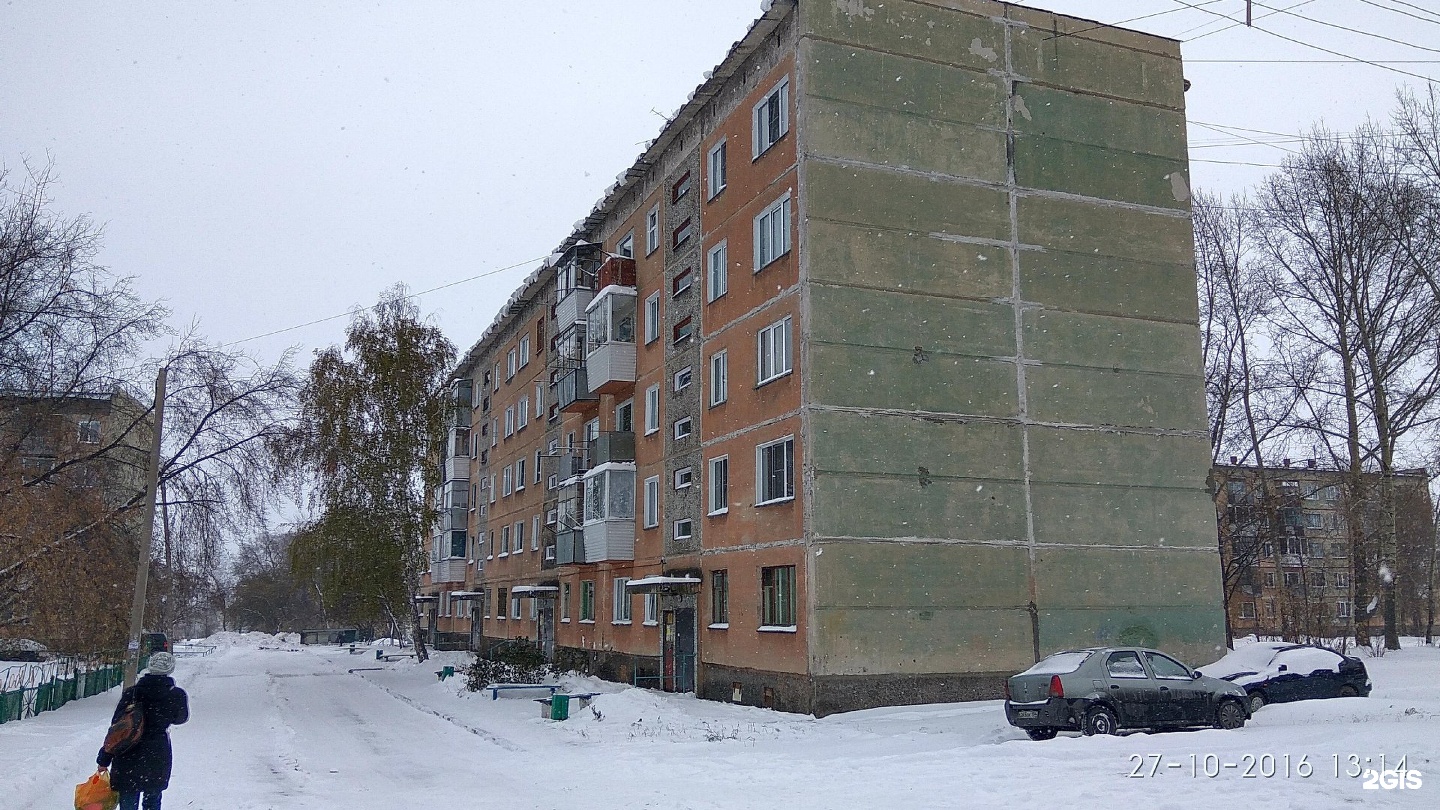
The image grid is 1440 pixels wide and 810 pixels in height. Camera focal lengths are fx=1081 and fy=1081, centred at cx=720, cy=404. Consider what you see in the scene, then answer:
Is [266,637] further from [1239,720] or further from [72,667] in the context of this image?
[1239,720]

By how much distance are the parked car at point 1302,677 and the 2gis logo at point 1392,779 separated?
34.6 ft

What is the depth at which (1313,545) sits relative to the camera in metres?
81.1

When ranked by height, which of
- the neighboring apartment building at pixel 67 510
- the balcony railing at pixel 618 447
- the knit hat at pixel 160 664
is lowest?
the knit hat at pixel 160 664

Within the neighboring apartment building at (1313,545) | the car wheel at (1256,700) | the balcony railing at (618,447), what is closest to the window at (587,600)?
the balcony railing at (618,447)

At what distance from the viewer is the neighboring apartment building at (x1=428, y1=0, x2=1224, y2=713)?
21.9 meters

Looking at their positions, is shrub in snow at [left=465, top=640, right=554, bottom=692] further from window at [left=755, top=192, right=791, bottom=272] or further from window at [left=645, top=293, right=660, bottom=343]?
window at [left=755, top=192, right=791, bottom=272]

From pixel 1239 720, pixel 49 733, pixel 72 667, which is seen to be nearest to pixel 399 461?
pixel 72 667

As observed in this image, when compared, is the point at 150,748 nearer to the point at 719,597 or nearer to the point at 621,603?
the point at 719,597

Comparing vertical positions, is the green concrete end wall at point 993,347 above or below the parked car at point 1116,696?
above

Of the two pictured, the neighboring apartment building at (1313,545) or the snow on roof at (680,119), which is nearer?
the snow on roof at (680,119)

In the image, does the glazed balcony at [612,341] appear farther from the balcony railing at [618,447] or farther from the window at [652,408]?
the balcony railing at [618,447]

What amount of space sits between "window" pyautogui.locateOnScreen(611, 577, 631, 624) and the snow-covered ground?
7494 millimetres

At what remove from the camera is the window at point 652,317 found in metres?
31.0

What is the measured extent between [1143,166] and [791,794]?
780 inches
